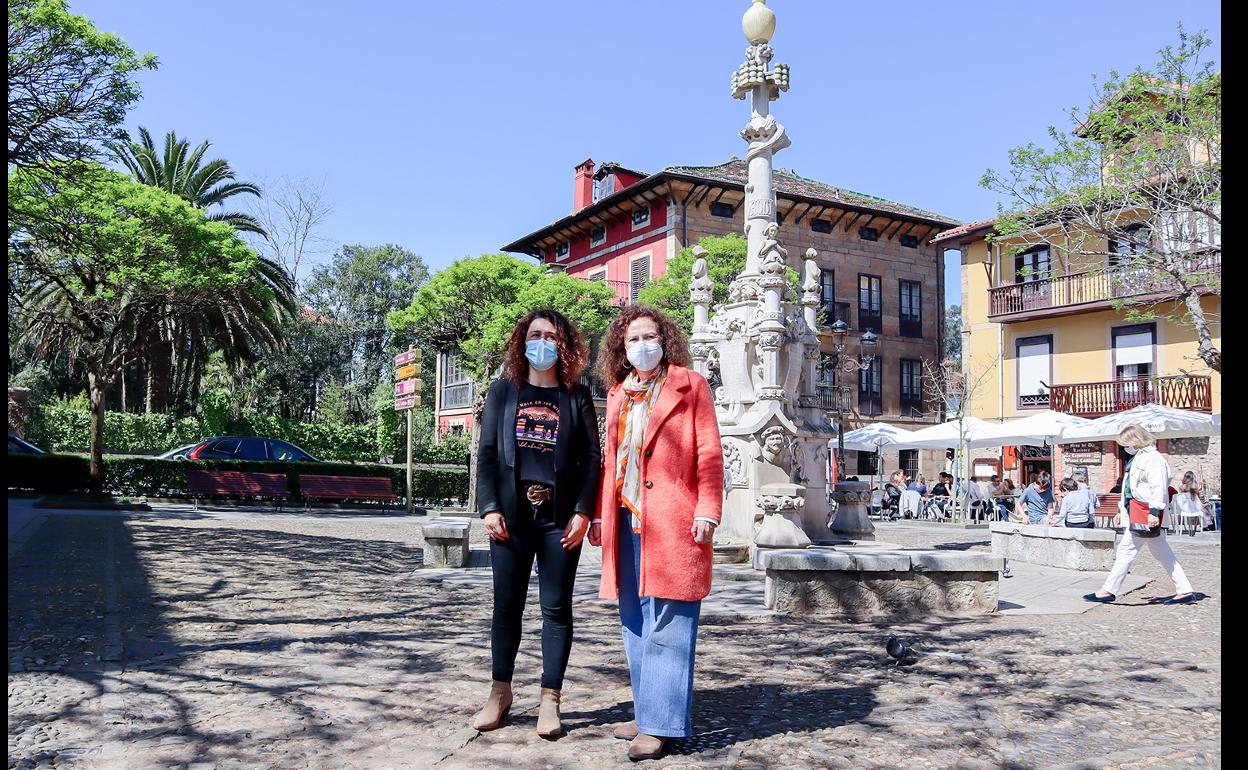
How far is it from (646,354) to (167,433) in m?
31.5

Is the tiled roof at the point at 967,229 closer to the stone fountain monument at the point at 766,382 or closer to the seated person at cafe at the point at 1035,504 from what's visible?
the seated person at cafe at the point at 1035,504

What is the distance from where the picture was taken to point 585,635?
20.2 ft

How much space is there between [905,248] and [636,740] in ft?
140

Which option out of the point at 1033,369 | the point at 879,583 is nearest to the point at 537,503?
the point at 879,583

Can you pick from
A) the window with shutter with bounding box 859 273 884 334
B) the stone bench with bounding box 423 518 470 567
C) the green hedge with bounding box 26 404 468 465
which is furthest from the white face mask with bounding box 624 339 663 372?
the window with shutter with bounding box 859 273 884 334

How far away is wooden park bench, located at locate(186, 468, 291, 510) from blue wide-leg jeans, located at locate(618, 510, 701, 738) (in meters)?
18.7

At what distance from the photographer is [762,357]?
11.6 metres

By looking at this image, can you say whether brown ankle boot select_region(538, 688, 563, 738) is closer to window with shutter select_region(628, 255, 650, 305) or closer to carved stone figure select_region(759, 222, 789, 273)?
carved stone figure select_region(759, 222, 789, 273)

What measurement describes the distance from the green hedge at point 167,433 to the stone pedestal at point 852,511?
72.0ft

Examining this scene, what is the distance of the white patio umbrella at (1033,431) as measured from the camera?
20.7 meters

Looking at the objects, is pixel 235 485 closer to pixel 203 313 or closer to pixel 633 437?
pixel 203 313

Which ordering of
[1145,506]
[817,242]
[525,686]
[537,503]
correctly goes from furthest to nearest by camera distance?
[817,242] < [1145,506] < [525,686] < [537,503]

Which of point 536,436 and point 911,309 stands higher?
point 911,309

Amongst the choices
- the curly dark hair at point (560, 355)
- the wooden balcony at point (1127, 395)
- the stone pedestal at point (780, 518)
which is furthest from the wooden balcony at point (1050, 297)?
the curly dark hair at point (560, 355)
